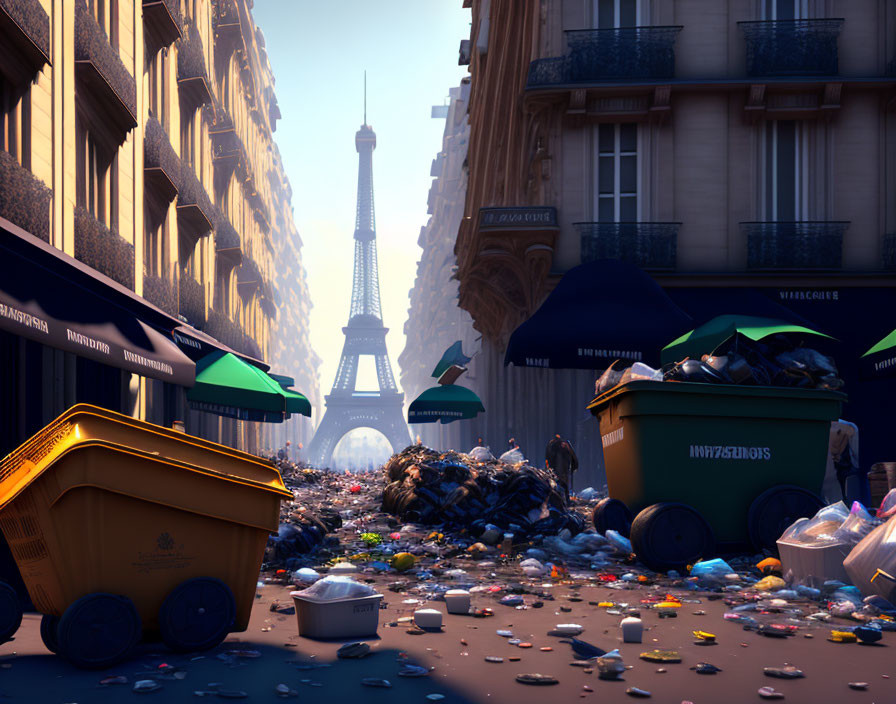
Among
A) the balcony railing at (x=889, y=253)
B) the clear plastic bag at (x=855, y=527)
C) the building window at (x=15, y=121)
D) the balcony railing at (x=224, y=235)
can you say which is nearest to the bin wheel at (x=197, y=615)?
the clear plastic bag at (x=855, y=527)

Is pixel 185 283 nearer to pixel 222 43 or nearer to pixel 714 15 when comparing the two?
pixel 714 15

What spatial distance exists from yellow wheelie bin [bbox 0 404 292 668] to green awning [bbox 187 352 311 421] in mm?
8215

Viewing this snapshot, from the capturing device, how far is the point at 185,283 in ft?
68.9

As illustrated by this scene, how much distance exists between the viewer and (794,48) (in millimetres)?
18062

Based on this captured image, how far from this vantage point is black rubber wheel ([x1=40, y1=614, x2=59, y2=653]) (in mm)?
4916

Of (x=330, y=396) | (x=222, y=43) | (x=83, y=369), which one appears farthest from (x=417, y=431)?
(x=83, y=369)

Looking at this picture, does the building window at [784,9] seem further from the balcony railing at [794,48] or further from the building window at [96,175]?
the building window at [96,175]

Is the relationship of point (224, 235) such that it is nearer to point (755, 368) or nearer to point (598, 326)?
point (598, 326)

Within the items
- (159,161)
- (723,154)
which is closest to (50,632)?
(159,161)

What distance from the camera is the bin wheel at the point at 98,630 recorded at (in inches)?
180

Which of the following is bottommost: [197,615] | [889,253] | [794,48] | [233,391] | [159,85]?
[197,615]

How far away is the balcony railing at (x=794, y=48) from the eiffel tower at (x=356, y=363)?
58899mm

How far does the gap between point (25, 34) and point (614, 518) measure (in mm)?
7674

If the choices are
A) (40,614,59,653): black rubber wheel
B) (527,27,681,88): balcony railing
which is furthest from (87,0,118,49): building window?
(40,614,59,653): black rubber wheel
